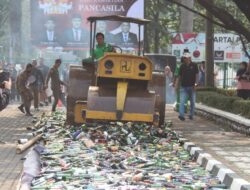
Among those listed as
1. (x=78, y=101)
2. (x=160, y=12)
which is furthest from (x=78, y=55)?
(x=78, y=101)

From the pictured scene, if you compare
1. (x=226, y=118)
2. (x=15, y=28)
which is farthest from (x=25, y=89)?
(x=15, y=28)

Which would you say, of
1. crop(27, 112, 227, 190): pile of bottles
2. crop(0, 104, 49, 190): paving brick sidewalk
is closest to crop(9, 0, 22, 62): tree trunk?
crop(0, 104, 49, 190): paving brick sidewalk

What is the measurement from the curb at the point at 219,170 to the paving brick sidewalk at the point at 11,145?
2.67 meters

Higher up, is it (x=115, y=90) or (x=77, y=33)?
(x=77, y=33)

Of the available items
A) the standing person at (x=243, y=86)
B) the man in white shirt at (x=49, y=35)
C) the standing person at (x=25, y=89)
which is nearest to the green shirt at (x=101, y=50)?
the standing person at (x=25, y=89)

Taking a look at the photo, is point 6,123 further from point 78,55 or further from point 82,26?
point 78,55

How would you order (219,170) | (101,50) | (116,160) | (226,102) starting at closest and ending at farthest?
(219,170) → (116,160) → (101,50) → (226,102)

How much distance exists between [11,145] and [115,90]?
2.25 metres

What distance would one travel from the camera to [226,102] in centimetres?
1670

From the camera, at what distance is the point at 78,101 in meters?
13.2

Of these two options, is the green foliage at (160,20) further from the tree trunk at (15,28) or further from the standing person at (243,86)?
the standing person at (243,86)

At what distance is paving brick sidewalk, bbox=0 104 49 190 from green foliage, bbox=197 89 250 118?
495 centimetres

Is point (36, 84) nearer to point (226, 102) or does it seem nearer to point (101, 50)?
point (226, 102)

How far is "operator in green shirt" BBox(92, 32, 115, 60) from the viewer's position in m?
13.9
